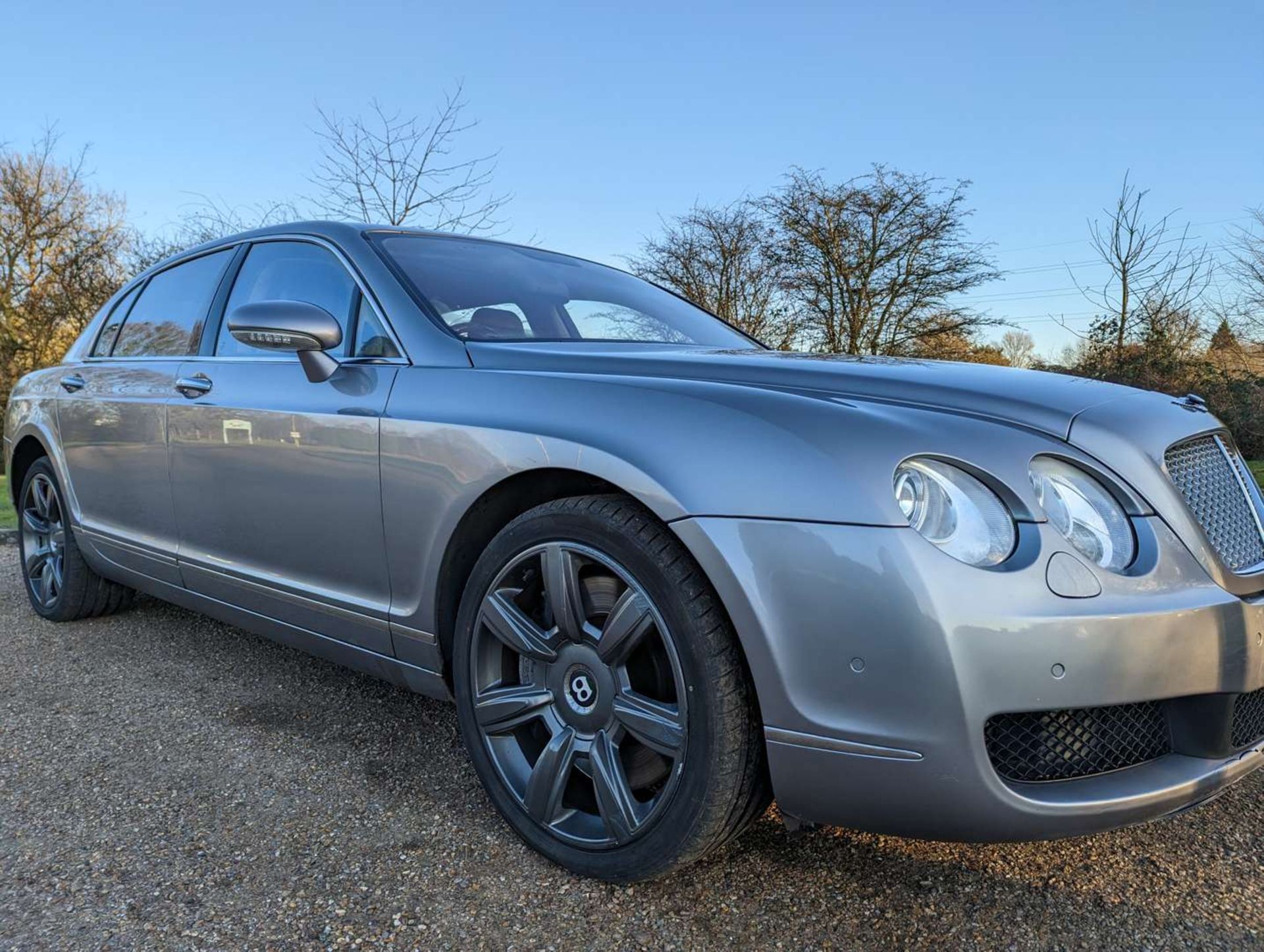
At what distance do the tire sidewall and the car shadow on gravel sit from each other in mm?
75

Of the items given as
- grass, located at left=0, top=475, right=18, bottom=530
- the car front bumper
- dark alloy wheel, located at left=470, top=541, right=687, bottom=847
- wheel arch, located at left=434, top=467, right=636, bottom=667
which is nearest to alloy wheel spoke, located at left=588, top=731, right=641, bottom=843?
dark alloy wheel, located at left=470, top=541, right=687, bottom=847

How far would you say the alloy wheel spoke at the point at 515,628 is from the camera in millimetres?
2029

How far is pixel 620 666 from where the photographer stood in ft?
6.25

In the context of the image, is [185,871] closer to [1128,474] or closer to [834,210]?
[1128,474]

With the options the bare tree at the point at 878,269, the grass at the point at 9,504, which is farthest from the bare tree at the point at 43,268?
the bare tree at the point at 878,269

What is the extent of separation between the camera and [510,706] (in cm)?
210

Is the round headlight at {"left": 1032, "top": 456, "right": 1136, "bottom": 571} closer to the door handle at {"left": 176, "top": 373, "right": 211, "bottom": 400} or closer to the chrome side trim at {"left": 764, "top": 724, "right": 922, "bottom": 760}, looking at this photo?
the chrome side trim at {"left": 764, "top": 724, "right": 922, "bottom": 760}

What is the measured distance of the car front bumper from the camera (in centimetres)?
149

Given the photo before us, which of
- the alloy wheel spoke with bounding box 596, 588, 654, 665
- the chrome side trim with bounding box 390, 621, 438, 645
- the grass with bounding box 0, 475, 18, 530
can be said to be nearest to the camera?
the alloy wheel spoke with bounding box 596, 588, 654, 665

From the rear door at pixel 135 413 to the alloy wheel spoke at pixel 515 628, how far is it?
170 centimetres

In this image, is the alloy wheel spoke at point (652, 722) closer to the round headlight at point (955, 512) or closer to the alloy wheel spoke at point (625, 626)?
the alloy wheel spoke at point (625, 626)

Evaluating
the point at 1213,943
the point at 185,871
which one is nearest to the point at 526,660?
the point at 185,871

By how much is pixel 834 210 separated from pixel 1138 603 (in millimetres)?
18762

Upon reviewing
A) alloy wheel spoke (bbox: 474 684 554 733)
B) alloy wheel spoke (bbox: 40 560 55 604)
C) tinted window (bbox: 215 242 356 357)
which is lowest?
alloy wheel spoke (bbox: 40 560 55 604)
